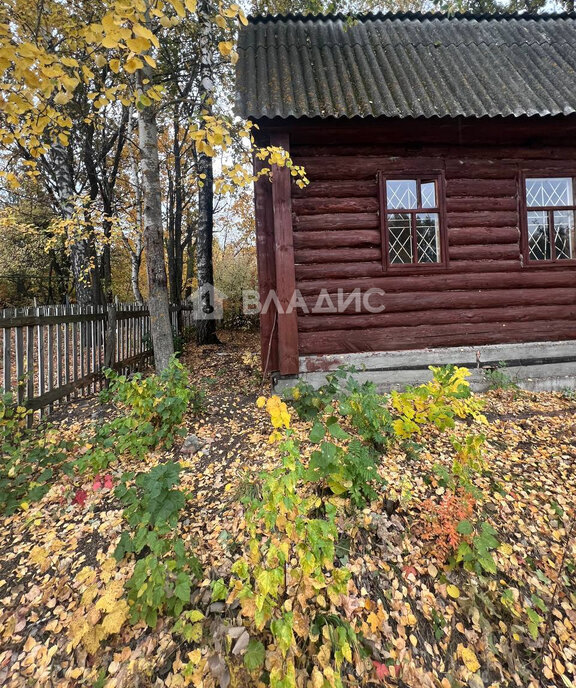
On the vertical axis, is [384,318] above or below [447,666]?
above

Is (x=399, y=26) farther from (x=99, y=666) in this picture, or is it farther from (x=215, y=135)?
(x=99, y=666)

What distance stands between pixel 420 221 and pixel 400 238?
0.46 m

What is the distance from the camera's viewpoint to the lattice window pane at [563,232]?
584 cm

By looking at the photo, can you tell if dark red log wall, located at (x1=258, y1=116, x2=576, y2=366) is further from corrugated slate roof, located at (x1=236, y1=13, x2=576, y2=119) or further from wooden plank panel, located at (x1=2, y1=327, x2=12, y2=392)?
wooden plank panel, located at (x1=2, y1=327, x2=12, y2=392)

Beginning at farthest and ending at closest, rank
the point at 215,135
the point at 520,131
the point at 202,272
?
the point at 202,272
the point at 520,131
the point at 215,135

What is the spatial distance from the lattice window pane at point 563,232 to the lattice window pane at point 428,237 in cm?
213

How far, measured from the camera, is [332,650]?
1.89 meters

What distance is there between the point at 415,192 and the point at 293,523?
18.0ft

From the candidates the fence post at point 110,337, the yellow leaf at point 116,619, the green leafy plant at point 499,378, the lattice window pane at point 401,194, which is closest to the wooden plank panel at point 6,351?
the fence post at point 110,337

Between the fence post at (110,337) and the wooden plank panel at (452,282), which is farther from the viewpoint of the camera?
the fence post at (110,337)

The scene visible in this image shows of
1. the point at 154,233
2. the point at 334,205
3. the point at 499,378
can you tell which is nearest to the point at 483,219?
the point at 334,205

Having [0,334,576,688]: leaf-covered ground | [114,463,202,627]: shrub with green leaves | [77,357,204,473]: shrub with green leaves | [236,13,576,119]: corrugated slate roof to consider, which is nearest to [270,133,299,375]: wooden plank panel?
[236,13,576,119]: corrugated slate roof

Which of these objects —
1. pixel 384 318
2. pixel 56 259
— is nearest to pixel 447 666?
pixel 384 318

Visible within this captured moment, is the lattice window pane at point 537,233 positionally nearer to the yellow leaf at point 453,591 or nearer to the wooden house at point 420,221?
the wooden house at point 420,221
